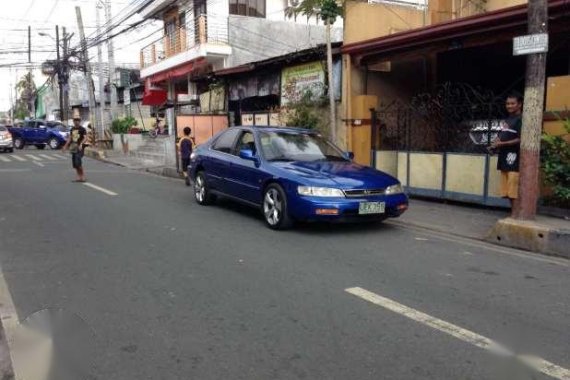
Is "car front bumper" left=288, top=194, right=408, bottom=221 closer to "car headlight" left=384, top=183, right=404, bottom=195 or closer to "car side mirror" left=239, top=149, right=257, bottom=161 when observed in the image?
"car headlight" left=384, top=183, right=404, bottom=195

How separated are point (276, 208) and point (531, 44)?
3.97 meters

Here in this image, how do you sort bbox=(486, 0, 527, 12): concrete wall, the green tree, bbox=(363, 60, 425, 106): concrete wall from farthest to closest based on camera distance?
the green tree
bbox=(363, 60, 425, 106): concrete wall
bbox=(486, 0, 527, 12): concrete wall

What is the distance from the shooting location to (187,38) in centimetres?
2509

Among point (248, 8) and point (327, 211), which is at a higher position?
point (248, 8)

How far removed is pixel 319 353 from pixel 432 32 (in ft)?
26.4

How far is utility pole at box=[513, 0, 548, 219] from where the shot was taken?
24.2ft

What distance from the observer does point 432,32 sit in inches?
414

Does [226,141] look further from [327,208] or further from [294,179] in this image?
[327,208]

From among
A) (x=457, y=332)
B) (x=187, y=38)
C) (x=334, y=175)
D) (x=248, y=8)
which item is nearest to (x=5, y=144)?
(x=187, y=38)

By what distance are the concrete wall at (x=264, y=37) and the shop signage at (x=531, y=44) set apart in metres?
16.2

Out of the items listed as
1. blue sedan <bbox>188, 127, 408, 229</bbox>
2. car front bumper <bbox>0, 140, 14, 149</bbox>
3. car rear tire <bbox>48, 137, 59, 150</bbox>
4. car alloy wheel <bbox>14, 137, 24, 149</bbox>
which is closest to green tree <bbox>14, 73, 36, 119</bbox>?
car alloy wheel <bbox>14, 137, 24, 149</bbox>

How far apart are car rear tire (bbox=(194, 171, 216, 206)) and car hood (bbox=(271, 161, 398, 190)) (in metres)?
2.34

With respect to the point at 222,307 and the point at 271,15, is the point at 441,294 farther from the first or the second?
the point at 271,15

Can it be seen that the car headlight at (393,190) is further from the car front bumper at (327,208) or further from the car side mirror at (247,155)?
the car side mirror at (247,155)
